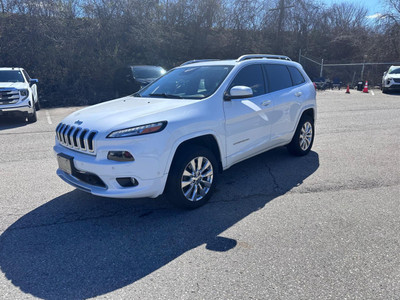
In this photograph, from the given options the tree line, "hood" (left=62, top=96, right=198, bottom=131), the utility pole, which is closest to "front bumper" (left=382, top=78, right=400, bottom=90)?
the tree line

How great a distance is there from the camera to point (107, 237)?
331 centimetres

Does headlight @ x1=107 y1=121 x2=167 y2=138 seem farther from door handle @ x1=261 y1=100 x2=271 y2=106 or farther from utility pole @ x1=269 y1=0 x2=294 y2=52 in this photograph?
utility pole @ x1=269 y1=0 x2=294 y2=52

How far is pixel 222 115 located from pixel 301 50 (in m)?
26.9

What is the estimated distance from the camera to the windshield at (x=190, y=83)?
167 inches

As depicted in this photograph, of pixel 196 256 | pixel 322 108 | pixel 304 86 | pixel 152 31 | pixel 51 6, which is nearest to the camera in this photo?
pixel 196 256

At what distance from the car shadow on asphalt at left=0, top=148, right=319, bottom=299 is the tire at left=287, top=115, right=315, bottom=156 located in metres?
1.26

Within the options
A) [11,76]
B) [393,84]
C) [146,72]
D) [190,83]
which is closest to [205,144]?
[190,83]

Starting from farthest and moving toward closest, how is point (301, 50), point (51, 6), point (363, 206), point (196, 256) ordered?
point (301, 50)
point (51, 6)
point (363, 206)
point (196, 256)

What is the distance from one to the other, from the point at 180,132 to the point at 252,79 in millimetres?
1814

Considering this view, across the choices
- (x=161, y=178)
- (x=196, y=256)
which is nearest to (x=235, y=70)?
(x=161, y=178)

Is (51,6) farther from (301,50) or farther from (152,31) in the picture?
(301,50)

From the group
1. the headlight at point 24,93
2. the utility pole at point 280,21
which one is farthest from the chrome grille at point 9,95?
the utility pole at point 280,21

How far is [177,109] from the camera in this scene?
364cm

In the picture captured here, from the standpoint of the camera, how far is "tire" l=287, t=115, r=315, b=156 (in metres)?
5.79
